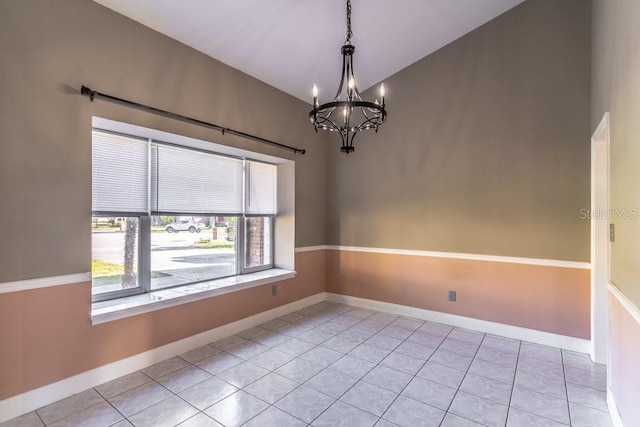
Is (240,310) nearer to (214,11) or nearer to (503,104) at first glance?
(214,11)

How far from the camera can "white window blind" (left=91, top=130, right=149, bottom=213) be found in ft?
8.77

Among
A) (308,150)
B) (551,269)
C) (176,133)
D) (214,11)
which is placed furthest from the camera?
(308,150)

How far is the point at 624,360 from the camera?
182cm

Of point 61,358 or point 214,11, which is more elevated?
point 214,11

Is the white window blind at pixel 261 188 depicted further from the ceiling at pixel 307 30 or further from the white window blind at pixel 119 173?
the white window blind at pixel 119 173

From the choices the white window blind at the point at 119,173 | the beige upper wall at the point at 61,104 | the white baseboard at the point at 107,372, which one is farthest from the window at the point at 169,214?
the white baseboard at the point at 107,372

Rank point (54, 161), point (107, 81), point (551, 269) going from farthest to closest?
1. point (551, 269)
2. point (107, 81)
3. point (54, 161)

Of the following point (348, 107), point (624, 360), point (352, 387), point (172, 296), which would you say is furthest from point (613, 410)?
point (172, 296)

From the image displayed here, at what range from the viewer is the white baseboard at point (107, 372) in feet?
6.88

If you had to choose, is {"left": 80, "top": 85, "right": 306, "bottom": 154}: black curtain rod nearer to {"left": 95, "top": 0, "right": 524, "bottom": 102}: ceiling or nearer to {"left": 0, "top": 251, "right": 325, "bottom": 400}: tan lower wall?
{"left": 95, "top": 0, "right": 524, "bottom": 102}: ceiling

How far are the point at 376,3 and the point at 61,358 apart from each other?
4146mm

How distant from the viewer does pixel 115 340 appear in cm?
259

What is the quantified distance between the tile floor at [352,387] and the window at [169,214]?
92 centimetres

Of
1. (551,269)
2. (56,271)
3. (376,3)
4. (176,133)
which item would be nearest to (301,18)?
(376,3)
